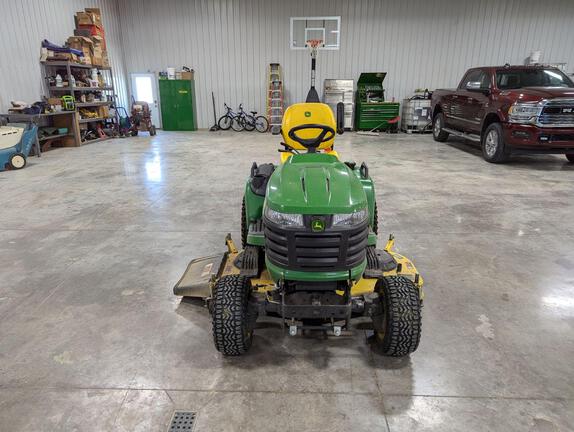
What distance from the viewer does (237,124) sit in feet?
45.6

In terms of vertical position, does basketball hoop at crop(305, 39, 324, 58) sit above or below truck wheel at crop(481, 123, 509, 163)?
above

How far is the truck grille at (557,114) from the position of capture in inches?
249

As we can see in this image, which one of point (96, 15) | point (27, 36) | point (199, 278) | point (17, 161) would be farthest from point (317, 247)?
point (96, 15)

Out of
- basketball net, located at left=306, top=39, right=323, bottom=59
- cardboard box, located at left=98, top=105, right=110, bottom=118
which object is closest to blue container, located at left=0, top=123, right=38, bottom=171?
cardboard box, located at left=98, top=105, right=110, bottom=118

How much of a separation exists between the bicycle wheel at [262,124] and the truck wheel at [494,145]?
7.58 m

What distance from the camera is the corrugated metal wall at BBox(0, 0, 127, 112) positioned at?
865cm

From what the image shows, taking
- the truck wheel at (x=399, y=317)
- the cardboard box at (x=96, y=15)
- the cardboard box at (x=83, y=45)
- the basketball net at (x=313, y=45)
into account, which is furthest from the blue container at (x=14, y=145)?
the basketball net at (x=313, y=45)

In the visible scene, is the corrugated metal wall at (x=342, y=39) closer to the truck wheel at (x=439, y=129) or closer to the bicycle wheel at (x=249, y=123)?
the bicycle wheel at (x=249, y=123)

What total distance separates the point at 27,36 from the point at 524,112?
1058cm

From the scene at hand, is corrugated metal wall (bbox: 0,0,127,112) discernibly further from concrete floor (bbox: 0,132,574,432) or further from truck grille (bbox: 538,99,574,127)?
truck grille (bbox: 538,99,574,127)

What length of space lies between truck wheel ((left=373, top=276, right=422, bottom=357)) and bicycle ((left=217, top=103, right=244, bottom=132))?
12.2 meters

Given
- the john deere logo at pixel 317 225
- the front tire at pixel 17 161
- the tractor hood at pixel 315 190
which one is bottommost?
the front tire at pixel 17 161

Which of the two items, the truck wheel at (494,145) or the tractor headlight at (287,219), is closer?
the tractor headlight at (287,219)

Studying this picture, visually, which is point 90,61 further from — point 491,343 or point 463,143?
point 491,343
